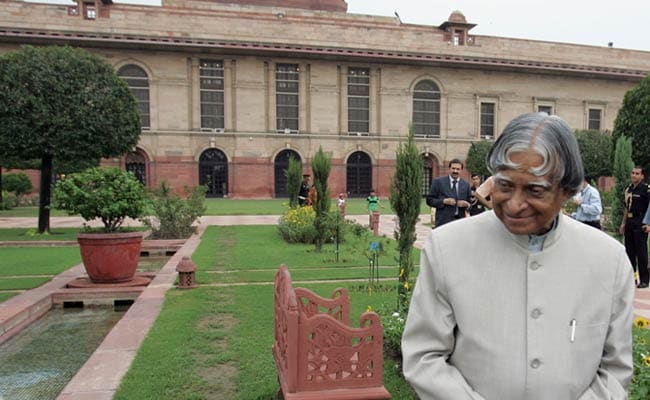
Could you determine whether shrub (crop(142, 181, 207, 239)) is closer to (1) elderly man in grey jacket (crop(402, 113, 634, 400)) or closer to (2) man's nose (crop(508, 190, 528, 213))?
(1) elderly man in grey jacket (crop(402, 113, 634, 400))

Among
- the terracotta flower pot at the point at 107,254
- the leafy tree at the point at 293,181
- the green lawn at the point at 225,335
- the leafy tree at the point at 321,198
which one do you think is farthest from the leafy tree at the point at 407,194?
the leafy tree at the point at 293,181

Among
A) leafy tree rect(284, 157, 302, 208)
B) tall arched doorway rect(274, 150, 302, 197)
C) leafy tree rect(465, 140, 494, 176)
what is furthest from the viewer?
tall arched doorway rect(274, 150, 302, 197)

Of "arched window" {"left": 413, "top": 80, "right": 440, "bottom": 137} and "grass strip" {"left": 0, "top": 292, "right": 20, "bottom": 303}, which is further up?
"arched window" {"left": 413, "top": 80, "right": 440, "bottom": 137}

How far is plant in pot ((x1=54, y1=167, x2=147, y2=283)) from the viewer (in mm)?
6691

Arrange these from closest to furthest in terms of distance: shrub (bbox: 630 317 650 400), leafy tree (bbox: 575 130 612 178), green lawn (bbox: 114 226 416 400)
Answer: shrub (bbox: 630 317 650 400) → green lawn (bbox: 114 226 416 400) → leafy tree (bbox: 575 130 612 178)

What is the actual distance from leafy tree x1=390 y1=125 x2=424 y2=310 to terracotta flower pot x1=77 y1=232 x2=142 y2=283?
3955 mm

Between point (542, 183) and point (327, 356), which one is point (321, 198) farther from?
point (542, 183)

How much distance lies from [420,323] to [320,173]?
9506 millimetres

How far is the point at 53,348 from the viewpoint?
Answer: 4824mm

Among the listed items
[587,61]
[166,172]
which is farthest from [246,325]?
[587,61]

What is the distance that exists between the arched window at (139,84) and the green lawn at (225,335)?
75.9 feet

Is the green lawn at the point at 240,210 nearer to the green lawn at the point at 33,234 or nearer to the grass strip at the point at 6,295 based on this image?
the green lawn at the point at 33,234

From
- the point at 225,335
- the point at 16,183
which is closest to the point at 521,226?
the point at 225,335

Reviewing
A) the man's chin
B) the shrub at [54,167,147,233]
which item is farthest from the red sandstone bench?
the shrub at [54,167,147,233]
